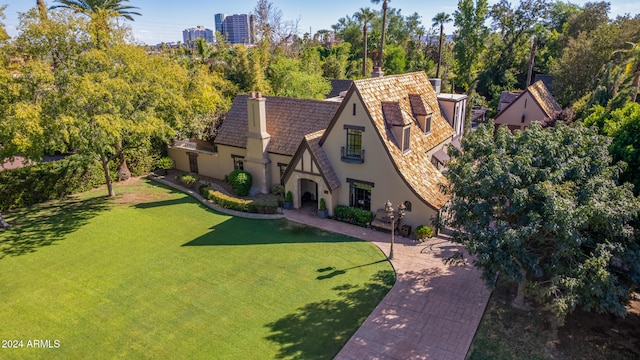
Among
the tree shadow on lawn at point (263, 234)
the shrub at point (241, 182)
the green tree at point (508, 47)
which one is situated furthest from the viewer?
the green tree at point (508, 47)

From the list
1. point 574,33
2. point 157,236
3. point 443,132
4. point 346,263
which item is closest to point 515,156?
point 346,263

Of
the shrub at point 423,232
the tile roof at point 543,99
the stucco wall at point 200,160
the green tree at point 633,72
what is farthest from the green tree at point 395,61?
the shrub at point 423,232

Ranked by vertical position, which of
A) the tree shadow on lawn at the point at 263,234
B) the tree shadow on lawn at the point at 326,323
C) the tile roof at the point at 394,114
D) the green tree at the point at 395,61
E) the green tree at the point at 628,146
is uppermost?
the green tree at the point at 395,61

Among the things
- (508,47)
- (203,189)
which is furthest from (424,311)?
(508,47)

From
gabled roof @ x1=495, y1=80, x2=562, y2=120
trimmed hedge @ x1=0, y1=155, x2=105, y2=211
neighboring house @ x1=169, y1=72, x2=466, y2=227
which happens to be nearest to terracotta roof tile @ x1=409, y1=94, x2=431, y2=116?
neighboring house @ x1=169, y1=72, x2=466, y2=227

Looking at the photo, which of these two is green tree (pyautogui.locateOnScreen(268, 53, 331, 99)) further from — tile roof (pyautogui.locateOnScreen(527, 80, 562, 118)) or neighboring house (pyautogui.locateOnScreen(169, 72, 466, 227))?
tile roof (pyautogui.locateOnScreen(527, 80, 562, 118))

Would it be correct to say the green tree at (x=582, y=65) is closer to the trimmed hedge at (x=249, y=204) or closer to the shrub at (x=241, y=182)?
the trimmed hedge at (x=249, y=204)

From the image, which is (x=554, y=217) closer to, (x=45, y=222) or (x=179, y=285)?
(x=179, y=285)
